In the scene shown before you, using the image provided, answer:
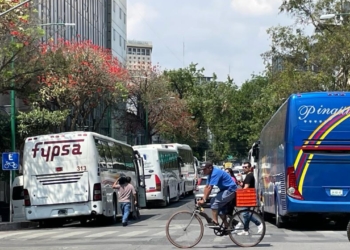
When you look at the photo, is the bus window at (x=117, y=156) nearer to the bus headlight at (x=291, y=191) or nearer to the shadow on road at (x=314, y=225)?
the shadow on road at (x=314, y=225)

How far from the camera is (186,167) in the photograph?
51938mm

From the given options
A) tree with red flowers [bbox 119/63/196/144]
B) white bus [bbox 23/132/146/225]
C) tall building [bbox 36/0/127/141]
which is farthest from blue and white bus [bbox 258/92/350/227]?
tree with red flowers [bbox 119/63/196/144]

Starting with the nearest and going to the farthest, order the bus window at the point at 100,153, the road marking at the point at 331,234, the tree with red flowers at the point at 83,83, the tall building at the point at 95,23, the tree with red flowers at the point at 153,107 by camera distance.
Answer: the road marking at the point at 331,234 → the bus window at the point at 100,153 → the tree with red flowers at the point at 83,83 → the tall building at the point at 95,23 → the tree with red flowers at the point at 153,107

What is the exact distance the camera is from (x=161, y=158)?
1554 inches

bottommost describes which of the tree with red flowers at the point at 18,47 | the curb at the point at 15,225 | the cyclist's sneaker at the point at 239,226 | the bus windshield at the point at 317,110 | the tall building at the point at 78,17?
the curb at the point at 15,225

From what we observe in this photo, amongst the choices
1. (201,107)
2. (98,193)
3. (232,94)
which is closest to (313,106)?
(98,193)

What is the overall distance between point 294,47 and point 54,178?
28148mm

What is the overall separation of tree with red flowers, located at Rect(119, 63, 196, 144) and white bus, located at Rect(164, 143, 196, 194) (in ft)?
25.8

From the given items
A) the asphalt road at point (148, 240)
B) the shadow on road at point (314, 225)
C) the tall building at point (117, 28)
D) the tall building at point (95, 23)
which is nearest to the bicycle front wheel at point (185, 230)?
the asphalt road at point (148, 240)

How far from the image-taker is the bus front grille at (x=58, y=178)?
24.0m

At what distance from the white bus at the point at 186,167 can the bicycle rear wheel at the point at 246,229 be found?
103ft

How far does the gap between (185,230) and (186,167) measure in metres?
36.6

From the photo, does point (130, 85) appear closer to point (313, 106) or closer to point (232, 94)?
point (232, 94)

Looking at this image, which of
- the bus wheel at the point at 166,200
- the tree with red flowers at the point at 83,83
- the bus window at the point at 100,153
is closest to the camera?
the bus window at the point at 100,153
